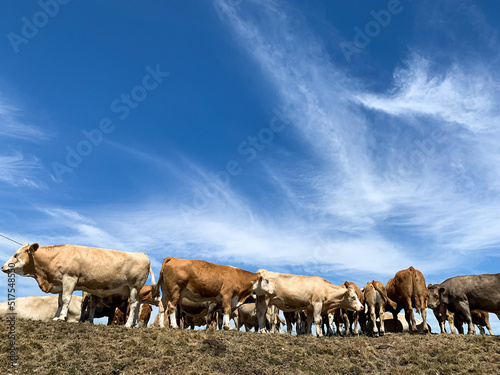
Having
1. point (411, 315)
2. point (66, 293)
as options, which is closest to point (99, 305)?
point (66, 293)

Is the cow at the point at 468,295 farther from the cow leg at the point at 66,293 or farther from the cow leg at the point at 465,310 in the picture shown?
the cow leg at the point at 66,293

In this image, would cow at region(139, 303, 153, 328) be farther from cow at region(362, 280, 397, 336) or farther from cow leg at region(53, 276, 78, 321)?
cow at region(362, 280, 397, 336)

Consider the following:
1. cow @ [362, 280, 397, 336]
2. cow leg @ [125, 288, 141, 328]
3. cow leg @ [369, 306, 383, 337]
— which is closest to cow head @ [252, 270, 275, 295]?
cow leg @ [125, 288, 141, 328]

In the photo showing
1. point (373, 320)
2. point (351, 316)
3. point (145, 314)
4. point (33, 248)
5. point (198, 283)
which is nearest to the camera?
point (33, 248)

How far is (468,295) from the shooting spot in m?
21.7

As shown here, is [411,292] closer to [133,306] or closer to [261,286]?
[261,286]

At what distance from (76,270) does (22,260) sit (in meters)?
2.56

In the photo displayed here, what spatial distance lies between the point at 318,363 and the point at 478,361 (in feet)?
20.7

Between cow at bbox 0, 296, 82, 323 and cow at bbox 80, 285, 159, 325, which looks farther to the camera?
cow at bbox 0, 296, 82, 323

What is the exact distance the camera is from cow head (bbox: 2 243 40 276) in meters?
17.2

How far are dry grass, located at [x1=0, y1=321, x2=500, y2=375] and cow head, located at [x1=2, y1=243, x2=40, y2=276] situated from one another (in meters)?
3.02

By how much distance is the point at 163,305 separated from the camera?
18812 mm

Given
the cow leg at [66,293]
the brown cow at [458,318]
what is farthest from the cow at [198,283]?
the brown cow at [458,318]

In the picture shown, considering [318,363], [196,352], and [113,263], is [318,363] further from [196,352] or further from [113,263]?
[113,263]
